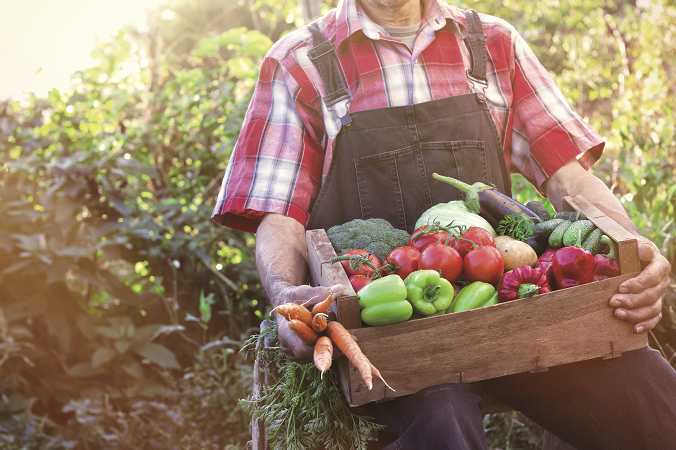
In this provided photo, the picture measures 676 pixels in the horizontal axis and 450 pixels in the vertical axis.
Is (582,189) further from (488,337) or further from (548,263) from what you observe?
(488,337)

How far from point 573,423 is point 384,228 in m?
0.83

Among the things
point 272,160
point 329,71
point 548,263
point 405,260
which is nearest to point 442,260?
point 405,260

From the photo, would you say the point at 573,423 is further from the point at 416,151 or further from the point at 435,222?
the point at 416,151

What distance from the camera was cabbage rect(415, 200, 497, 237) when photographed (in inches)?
70.6

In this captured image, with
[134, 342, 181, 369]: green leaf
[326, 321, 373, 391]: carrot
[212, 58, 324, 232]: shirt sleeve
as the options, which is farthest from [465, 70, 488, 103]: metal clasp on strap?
[134, 342, 181, 369]: green leaf

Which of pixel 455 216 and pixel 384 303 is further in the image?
pixel 455 216

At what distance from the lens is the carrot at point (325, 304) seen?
128cm

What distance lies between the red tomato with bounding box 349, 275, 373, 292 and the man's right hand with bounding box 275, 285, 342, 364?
12 cm

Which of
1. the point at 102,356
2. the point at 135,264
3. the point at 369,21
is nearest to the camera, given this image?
the point at 369,21

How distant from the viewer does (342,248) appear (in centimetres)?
172

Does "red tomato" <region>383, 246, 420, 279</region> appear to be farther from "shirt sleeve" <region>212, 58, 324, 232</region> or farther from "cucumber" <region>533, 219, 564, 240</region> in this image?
"shirt sleeve" <region>212, 58, 324, 232</region>

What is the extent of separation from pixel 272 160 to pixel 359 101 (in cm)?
40

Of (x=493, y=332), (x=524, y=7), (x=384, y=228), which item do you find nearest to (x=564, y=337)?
(x=493, y=332)

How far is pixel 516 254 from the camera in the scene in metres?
1.59
